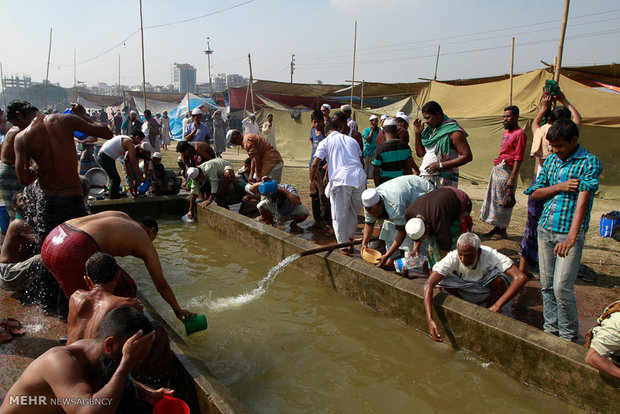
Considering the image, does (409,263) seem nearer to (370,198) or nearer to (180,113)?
(370,198)

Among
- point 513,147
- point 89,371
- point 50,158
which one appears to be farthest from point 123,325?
point 513,147

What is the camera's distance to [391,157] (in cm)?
552

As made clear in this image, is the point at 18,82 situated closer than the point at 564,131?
No

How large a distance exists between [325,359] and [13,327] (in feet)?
8.39

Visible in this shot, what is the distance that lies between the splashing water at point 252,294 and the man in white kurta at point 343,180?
2.40 feet

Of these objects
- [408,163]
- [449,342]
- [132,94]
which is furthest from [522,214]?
[132,94]

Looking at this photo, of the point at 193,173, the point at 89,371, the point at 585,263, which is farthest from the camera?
the point at 193,173

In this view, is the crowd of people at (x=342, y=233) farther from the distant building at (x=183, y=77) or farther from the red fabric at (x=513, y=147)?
the distant building at (x=183, y=77)

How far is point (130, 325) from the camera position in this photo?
202cm

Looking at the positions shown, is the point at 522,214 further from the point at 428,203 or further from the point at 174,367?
the point at 174,367

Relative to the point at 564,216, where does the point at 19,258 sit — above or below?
below

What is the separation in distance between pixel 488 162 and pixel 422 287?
8.48m

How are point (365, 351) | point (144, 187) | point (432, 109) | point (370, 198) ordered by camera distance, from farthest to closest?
point (144, 187) → point (432, 109) → point (370, 198) → point (365, 351)

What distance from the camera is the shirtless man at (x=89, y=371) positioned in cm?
182
